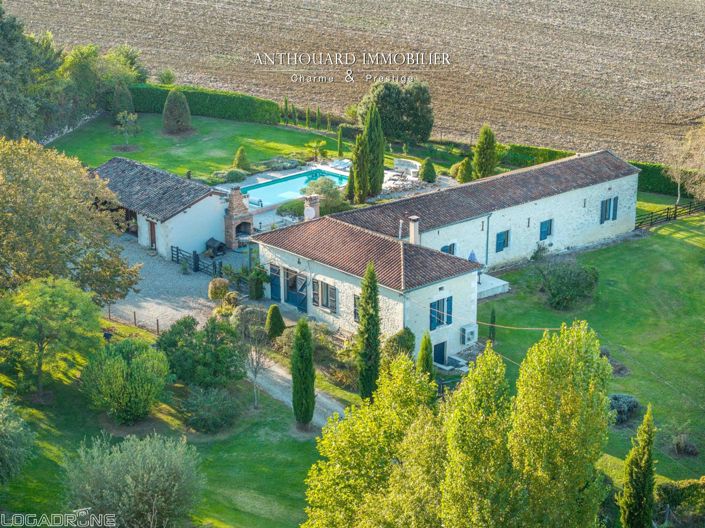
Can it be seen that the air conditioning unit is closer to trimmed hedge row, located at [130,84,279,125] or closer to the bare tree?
the bare tree

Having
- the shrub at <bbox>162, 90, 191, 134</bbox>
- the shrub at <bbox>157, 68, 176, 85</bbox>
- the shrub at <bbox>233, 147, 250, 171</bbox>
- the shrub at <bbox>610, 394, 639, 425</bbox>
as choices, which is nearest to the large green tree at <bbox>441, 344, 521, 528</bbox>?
the shrub at <bbox>610, 394, 639, 425</bbox>

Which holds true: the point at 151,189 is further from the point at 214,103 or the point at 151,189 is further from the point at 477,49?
the point at 477,49

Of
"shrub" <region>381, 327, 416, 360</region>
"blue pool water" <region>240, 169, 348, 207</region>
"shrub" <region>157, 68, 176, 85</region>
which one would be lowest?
"blue pool water" <region>240, 169, 348, 207</region>

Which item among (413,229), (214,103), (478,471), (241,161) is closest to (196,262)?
(413,229)

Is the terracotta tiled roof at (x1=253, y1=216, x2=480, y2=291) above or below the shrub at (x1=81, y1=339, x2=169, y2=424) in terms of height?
above

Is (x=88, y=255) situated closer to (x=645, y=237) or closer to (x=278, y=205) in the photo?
(x=278, y=205)

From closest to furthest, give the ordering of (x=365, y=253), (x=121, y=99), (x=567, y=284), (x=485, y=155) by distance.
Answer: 1. (x=365, y=253)
2. (x=567, y=284)
3. (x=485, y=155)
4. (x=121, y=99)

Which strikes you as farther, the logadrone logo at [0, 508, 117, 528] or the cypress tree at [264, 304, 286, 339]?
the cypress tree at [264, 304, 286, 339]

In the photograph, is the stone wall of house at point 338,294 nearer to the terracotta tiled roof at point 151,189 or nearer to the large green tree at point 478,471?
the terracotta tiled roof at point 151,189
